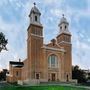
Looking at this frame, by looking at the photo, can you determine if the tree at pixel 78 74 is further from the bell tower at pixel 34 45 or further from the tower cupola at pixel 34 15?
the tower cupola at pixel 34 15

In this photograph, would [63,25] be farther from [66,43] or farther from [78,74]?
[78,74]

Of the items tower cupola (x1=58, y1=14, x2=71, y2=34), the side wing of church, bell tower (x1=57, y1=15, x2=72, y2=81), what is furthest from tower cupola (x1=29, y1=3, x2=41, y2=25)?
bell tower (x1=57, y1=15, x2=72, y2=81)

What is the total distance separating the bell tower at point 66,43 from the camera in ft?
159

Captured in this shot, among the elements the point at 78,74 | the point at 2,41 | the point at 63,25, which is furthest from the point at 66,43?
the point at 2,41

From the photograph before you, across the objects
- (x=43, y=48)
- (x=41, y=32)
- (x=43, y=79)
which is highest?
(x=41, y=32)

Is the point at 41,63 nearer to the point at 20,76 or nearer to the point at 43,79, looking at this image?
the point at 43,79

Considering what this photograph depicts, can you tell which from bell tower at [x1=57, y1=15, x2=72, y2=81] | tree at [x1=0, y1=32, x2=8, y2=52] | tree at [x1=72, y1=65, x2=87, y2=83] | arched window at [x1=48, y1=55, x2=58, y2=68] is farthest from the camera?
tree at [x1=72, y1=65, x2=87, y2=83]

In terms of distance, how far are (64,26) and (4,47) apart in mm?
24214

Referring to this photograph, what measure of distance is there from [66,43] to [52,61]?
18.2 feet

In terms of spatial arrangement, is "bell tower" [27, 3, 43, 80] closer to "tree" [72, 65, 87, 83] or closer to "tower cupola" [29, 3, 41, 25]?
"tower cupola" [29, 3, 41, 25]

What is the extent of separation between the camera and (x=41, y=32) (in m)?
46.8

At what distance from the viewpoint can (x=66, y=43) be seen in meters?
50.2

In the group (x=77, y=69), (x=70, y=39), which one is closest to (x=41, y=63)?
(x=70, y=39)

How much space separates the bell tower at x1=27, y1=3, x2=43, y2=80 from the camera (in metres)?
44.2
